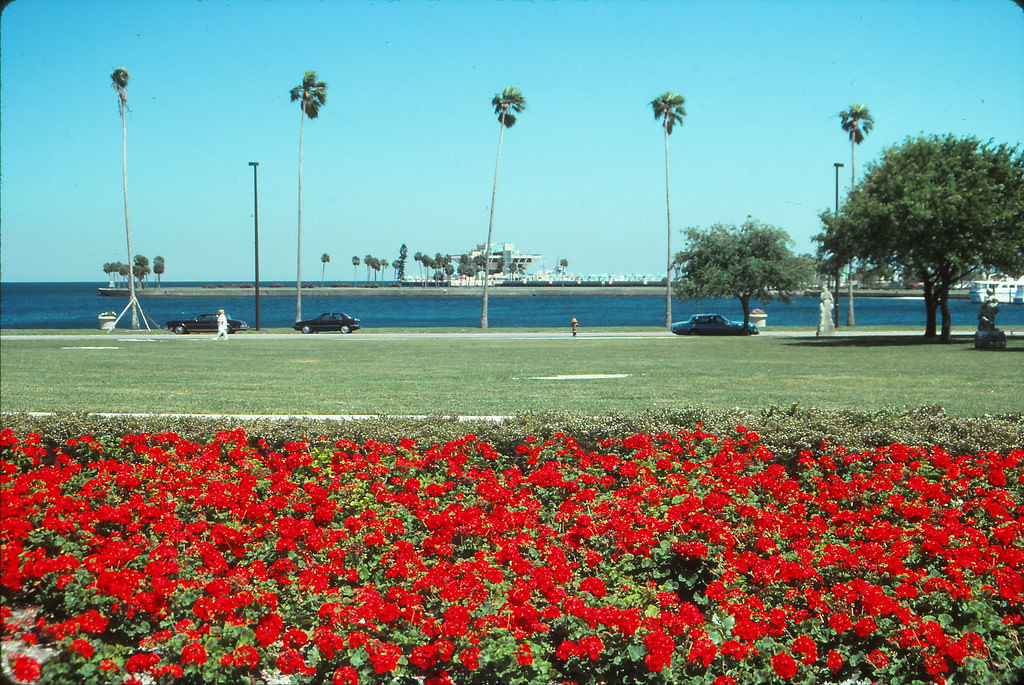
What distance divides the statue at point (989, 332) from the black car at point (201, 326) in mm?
38694

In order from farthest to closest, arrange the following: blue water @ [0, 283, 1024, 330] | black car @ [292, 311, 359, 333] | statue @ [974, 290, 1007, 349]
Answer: blue water @ [0, 283, 1024, 330] < black car @ [292, 311, 359, 333] < statue @ [974, 290, 1007, 349]

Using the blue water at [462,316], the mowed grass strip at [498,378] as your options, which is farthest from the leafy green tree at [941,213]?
the blue water at [462,316]

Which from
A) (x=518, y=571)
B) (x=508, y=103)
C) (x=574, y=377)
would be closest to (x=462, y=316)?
(x=508, y=103)

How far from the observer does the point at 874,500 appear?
21.6 feet

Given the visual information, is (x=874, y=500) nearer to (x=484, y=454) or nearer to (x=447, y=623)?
(x=484, y=454)

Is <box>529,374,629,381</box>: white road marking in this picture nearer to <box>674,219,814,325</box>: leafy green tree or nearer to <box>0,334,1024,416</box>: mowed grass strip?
<box>0,334,1024,416</box>: mowed grass strip

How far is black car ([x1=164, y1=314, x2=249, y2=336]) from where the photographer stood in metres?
49.3

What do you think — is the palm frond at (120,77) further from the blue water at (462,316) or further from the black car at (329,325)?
the blue water at (462,316)

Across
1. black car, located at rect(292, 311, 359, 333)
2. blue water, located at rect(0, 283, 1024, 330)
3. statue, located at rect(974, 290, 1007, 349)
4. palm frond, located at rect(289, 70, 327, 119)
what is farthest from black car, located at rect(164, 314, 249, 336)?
statue, located at rect(974, 290, 1007, 349)

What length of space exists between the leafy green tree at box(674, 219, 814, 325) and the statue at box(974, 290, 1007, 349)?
2470 cm

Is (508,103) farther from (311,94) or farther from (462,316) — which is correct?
(462,316)

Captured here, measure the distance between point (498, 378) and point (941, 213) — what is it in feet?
69.4

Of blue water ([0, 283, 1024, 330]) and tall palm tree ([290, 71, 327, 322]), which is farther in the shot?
blue water ([0, 283, 1024, 330])

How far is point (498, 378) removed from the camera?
19016 millimetres
